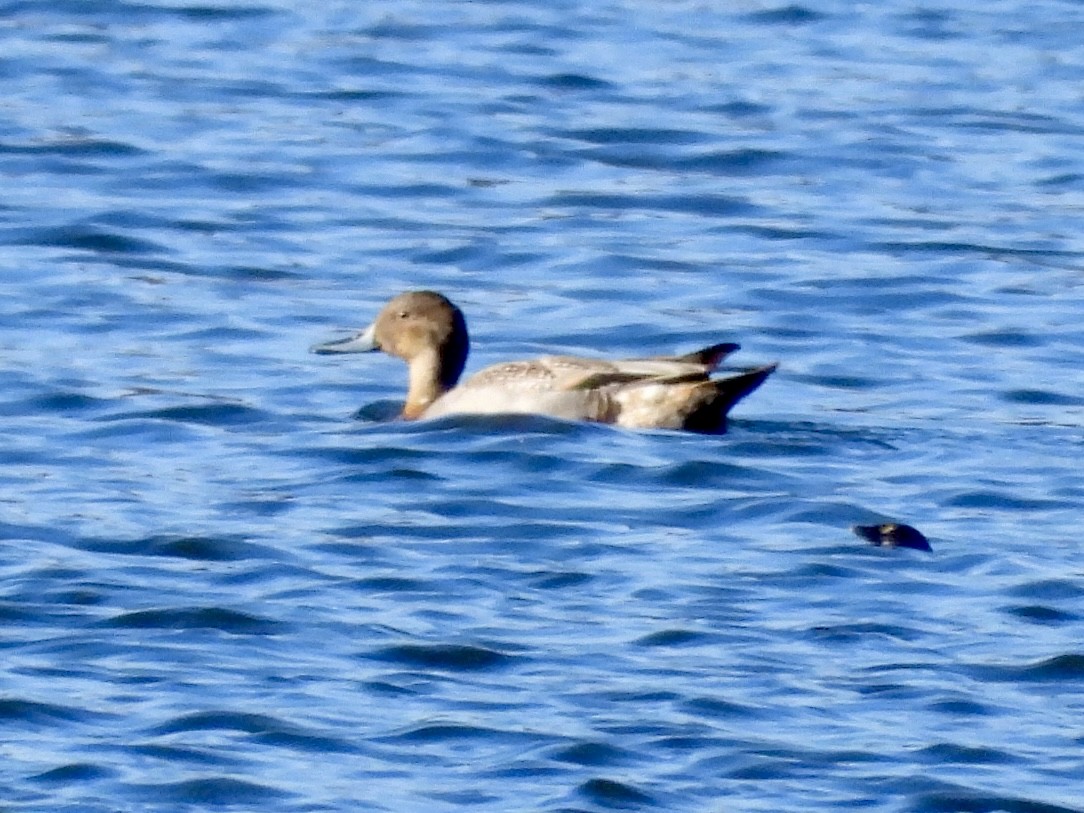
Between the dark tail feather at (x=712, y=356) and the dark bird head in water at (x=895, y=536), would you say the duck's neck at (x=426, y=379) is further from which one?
the dark bird head in water at (x=895, y=536)

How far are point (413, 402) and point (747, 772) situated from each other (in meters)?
4.68

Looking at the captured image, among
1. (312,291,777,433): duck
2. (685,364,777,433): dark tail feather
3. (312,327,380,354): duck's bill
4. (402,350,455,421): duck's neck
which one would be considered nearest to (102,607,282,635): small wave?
(312,291,777,433): duck

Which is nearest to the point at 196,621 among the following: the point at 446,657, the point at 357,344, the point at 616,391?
the point at 446,657

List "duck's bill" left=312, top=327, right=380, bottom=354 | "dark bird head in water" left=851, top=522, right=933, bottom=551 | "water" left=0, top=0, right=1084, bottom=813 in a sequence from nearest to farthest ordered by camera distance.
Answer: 1. "water" left=0, top=0, right=1084, bottom=813
2. "dark bird head in water" left=851, top=522, right=933, bottom=551
3. "duck's bill" left=312, top=327, right=380, bottom=354

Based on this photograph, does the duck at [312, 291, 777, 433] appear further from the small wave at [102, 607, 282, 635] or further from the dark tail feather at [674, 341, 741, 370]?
the small wave at [102, 607, 282, 635]

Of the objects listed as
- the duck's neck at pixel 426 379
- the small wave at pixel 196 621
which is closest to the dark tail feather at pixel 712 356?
the duck's neck at pixel 426 379

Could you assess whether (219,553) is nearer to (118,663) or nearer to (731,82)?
(118,663)

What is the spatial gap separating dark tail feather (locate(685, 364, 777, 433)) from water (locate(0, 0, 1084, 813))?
0.31 ft

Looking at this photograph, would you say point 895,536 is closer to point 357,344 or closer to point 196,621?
point 196,621

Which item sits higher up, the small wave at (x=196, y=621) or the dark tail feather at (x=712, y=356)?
the dark tail feather at (x=712, y=356)

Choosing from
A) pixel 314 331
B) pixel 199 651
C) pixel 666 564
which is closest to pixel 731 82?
pixel 314 331

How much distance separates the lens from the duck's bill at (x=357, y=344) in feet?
38.5

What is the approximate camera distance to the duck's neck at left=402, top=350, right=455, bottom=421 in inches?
456

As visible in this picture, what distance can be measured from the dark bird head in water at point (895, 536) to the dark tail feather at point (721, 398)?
158cm
